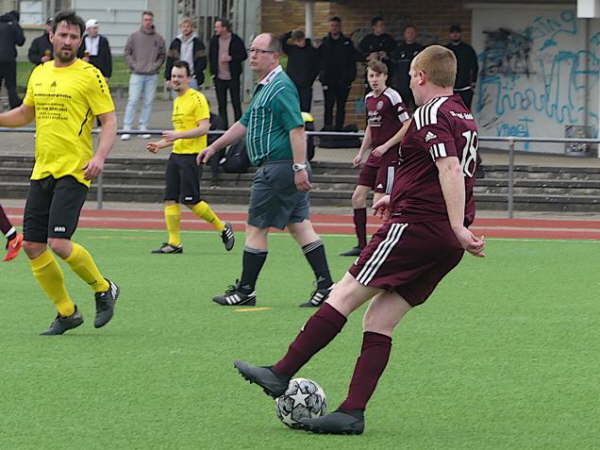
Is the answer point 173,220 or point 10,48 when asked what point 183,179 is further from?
point 10,48

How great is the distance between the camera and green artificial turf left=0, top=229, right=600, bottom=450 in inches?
277

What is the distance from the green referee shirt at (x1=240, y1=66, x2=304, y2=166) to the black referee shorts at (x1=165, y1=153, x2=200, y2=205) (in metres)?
4.31

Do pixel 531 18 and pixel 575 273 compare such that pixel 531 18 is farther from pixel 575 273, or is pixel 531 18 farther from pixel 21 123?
pixel 21 123

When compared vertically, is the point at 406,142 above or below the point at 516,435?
above

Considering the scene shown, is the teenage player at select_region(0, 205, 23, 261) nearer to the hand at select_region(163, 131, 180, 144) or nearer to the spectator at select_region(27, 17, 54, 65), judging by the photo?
the hand at select_region(163, 131, 180, 144)

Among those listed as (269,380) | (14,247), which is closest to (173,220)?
(14,247)

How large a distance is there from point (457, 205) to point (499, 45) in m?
19.9

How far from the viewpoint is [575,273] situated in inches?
545

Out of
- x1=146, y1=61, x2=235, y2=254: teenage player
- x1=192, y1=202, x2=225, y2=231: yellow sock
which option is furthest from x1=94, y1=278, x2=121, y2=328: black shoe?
x1=192, y1=202, x2=225, y2=231: yellow sock

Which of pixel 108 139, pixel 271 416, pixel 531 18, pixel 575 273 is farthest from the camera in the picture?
pixel 531 18

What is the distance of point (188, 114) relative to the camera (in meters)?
15.1

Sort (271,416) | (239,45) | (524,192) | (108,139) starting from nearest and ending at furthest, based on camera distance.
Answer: (271,416) < (108,139) < (524,192) < (239,45)

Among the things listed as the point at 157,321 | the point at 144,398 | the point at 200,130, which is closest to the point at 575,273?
the point at 200,130

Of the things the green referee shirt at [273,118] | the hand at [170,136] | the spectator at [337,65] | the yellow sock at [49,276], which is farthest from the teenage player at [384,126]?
the spectator at [337,65]
